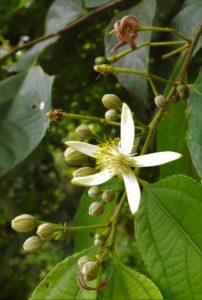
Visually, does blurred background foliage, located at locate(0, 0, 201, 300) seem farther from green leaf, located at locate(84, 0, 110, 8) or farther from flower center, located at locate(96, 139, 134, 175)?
flower center, located at locate(96, 139, 134, 175)

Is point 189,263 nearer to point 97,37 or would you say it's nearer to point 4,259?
point 97,37

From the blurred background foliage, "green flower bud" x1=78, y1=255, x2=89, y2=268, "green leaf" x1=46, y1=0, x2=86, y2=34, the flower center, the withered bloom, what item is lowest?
the blurred background foliage

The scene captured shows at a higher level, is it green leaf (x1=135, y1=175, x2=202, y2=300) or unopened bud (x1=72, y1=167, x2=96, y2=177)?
unopened bud (x1=72, y1=167, x2=96, y2=177)

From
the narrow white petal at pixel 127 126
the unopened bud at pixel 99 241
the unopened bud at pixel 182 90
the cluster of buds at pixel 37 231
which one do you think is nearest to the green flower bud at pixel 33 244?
the cluster of buds at pixel 37 231

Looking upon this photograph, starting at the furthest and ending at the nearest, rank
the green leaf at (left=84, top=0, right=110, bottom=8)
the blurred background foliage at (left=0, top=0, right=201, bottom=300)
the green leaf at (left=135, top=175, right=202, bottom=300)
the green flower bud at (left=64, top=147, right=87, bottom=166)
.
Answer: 1. the blurred background foliage at (left=0, top=0, right=201, bottom=300)
2. the green leaf at (left=84, top=0, right=110, bottom=8)
3. the green flower bud at (left=64, top=147, right=87, bottom=166)
4. the green leaf at (left=135, top=175, right=202, bottom=300)

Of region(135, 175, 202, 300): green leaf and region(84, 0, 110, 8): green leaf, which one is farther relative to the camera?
region(84, 0, 110, 8): green leaf

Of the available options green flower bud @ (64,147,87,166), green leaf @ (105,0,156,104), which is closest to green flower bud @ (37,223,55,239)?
green flower bud @ (64,147,87,166)
